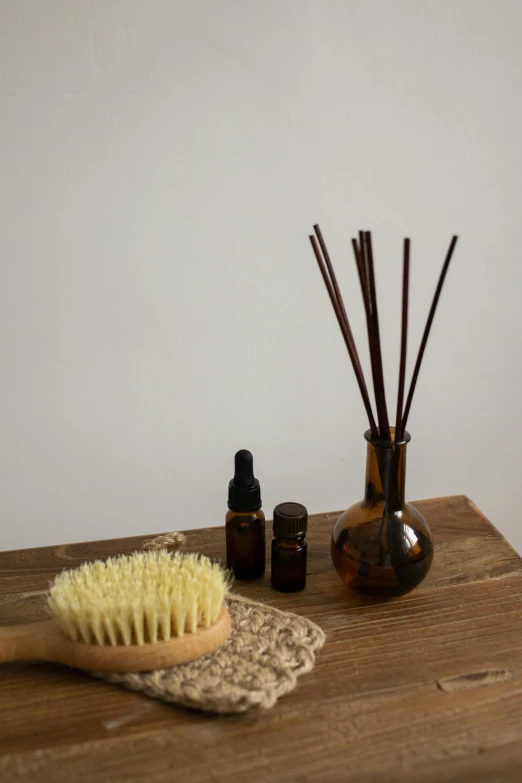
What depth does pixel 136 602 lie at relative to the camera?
595 millimetres

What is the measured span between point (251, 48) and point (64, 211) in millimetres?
365

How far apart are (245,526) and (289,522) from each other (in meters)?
0.05

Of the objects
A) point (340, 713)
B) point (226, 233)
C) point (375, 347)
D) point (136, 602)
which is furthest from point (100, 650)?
point (226, 233)

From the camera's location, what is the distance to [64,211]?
1117 millimetres

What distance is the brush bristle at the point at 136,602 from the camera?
596 mm

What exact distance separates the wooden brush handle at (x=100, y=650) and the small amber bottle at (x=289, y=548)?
116 millimetres

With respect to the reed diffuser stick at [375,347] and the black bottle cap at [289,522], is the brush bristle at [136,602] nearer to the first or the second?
the black bottle cap at [289,522]

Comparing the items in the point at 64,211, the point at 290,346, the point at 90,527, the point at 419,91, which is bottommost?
the point at 90,527

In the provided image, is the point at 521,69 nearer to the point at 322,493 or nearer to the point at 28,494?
the point at 322,493

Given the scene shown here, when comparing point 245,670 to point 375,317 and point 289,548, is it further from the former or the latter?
point 375,317

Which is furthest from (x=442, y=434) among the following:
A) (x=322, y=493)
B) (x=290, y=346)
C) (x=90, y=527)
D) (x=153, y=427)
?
(x=90, y=527)

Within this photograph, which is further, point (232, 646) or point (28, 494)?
point (28, 494)

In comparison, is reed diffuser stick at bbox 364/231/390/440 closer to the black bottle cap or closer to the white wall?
the black bottle cap

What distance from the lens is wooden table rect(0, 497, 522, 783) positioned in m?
0.52
